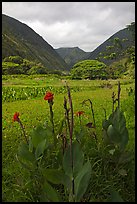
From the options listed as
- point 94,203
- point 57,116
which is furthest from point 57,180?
point 57,116

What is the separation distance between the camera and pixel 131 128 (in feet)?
14.5

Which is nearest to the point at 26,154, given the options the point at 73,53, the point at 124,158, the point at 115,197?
the point at 115,197

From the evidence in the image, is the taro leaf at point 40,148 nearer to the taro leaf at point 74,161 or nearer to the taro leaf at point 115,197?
the taro leaf at point 74,161

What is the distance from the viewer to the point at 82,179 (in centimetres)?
159

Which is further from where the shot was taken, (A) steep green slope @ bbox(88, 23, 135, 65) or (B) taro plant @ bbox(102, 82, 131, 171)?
(A) steep green slope @ bbox(88, 23, 135, 65)

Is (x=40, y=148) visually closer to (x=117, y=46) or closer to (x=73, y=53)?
(x=117, y=46)

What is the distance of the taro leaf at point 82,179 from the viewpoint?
5.18ft

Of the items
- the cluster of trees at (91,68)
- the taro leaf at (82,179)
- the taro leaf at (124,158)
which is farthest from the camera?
the cluster of trees at (91,68)

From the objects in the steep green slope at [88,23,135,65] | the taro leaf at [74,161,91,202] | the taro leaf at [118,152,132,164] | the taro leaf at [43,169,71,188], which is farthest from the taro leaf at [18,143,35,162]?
the steep green slope at [88,23,135,65]

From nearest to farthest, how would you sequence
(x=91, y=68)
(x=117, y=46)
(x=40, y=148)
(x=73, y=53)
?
(x=40, y=148)
(x=117, y=46)
(x=91, y=68)
(x=73, y=53)

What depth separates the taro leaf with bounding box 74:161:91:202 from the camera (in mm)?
1580

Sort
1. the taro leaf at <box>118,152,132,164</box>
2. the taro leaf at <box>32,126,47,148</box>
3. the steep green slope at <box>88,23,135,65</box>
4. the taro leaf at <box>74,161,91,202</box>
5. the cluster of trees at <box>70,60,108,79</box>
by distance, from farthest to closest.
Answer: the cluster of trees at <box>70,60,108,79</box> → the steep green slope at <box>88,23,135,65</box> → the taro leaf at <box>118,152,132,164</box> → the taro leaf at <box>32,126,47,148</box> → the taro leaf at <box>74,161,91,202</box>

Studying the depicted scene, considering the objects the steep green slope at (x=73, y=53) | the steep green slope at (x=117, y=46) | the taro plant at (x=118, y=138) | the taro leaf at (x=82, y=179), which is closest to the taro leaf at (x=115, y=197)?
the taro leaf at (x=82, y=179)

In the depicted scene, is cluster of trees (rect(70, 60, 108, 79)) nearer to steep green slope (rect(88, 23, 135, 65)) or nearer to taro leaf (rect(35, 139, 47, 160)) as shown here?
steep green slope (rect(88, 23, 135, 65))
